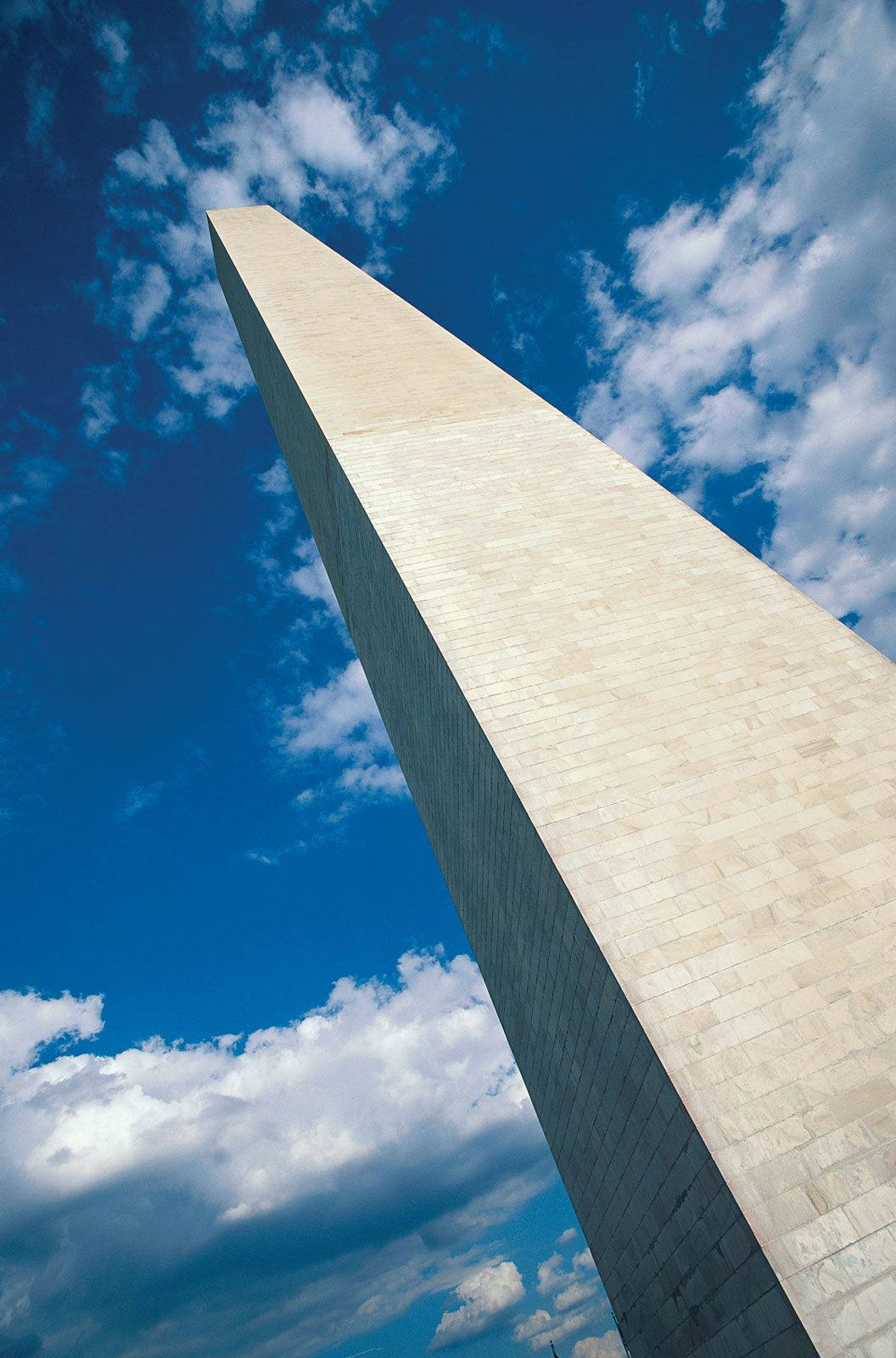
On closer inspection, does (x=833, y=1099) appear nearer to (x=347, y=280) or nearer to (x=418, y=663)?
(x=418, y=663)

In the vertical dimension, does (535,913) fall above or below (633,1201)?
above

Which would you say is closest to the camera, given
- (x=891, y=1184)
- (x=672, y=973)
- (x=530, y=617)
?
(x=891, y=1184)

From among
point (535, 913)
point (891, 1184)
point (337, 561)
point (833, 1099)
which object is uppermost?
point (337, 561)

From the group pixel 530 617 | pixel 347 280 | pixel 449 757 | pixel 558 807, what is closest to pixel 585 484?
pixel 530 617

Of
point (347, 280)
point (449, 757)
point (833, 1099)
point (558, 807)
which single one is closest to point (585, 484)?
point (449, 757)

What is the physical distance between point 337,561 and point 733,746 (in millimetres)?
11901

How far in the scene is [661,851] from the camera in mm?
6258

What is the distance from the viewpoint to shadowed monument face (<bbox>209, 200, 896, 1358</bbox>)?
4.66m

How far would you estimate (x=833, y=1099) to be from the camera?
4.82 metres

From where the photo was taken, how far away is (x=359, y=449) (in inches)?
486

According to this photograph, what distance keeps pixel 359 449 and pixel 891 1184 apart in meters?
11.8

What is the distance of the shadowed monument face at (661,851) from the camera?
4.66 meters

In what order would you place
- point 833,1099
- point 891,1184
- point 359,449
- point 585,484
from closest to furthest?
point 891,1184 < point 833,1099 < point 585,484 < point 359,449

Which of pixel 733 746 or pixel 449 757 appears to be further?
pixel 449 757
